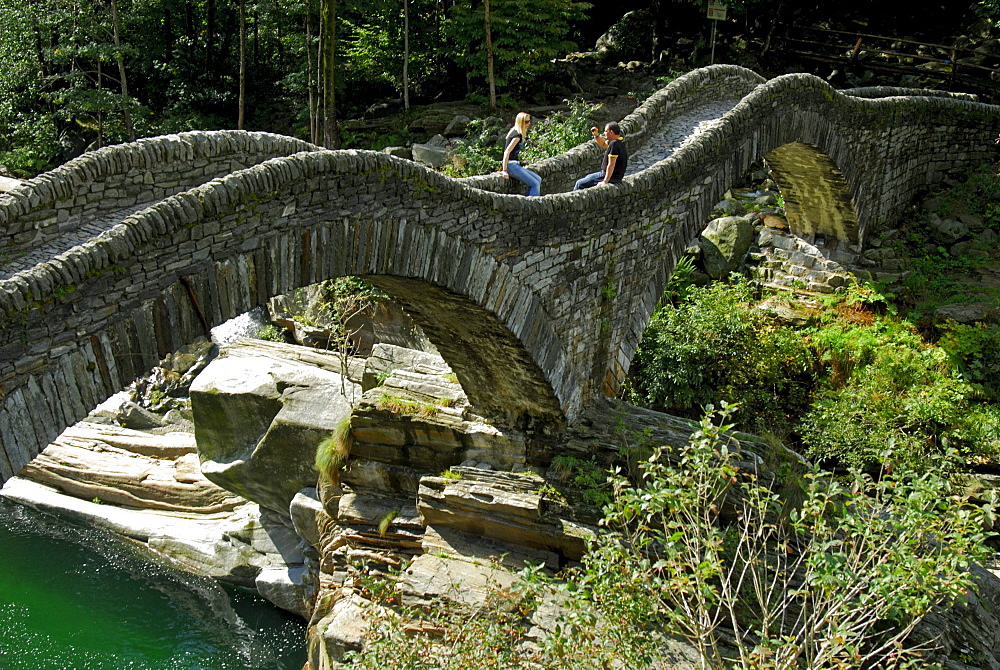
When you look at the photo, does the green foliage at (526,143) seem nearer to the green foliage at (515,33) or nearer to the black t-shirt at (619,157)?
the green foliage at (515,33)

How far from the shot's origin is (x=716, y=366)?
1515 cm

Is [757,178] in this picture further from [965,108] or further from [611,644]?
[611,644]

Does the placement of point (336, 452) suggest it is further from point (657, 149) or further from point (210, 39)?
point (210, 39)

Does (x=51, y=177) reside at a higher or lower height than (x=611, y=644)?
higher

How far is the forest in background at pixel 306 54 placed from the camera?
2236 centimetres

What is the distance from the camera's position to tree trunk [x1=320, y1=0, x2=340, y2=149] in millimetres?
18891

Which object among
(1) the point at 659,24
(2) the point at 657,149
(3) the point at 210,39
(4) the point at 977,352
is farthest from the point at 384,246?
(1) the point at 659,24

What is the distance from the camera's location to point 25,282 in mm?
6156

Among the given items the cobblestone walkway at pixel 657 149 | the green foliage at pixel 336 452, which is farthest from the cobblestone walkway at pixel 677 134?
the green foliage at pixel 336 452

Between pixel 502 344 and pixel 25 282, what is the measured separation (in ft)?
20.2

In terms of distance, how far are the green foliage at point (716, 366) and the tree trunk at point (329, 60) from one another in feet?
30.7

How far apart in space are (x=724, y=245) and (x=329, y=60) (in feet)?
→ 31.3

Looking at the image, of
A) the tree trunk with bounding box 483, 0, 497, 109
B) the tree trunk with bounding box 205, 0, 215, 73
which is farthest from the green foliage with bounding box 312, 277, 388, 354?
the tree trunk with bounding box 205, 0, 215, 73

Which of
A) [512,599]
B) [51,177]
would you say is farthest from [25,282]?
[512,599]
